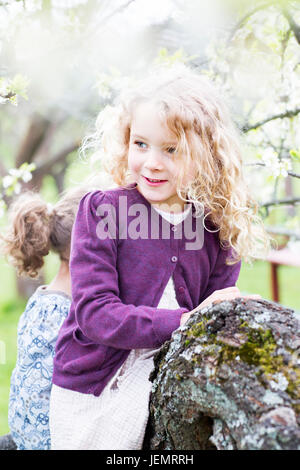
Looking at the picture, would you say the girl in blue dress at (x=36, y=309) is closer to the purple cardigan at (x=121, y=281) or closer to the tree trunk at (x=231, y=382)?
the purple cardigan at (x=121, y=281)

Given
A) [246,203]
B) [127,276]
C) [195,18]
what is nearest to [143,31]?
[195,18]

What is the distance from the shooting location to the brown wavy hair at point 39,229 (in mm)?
2572

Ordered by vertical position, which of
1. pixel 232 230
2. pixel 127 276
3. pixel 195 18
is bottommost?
pixel 127 276

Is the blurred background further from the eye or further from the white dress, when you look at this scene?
the white dress

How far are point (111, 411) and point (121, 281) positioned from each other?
412 mm

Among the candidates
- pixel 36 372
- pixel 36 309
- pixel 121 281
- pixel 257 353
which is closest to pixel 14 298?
pixel 36 309

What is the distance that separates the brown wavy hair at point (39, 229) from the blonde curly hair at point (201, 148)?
1.83 ft

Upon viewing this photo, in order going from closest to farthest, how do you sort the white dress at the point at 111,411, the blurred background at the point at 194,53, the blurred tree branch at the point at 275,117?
the white dress at the point at 111,411, the blurred background at the point at 194,53, the blurred tree branch at the point at 275,117

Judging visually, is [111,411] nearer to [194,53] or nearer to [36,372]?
[36,372]

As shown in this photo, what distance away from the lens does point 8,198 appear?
628 centimetres

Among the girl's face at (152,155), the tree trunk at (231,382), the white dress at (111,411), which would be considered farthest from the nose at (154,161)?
the tree trunk at (231,382)

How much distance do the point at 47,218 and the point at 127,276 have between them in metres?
0.94

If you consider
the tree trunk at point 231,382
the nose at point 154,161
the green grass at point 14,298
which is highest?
the nose at point 154,161
